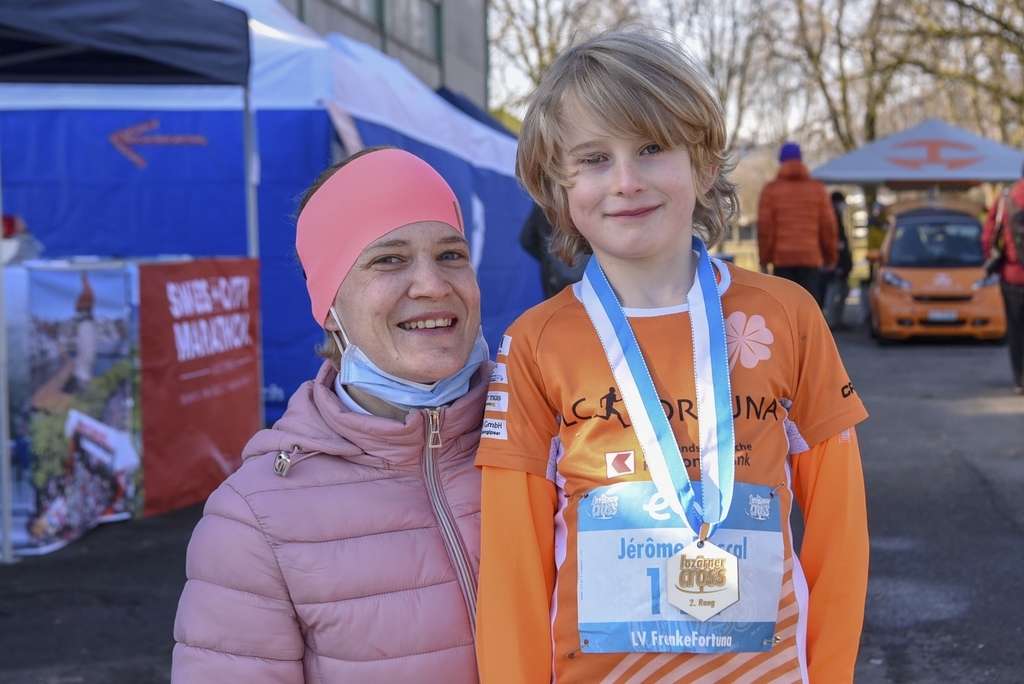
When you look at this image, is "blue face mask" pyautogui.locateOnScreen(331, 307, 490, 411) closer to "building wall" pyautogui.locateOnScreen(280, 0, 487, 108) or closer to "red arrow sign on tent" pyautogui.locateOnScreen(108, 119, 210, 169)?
"red arrow sign on tent" pyautogui.locateOnScreen(108, 119, 210, 169)

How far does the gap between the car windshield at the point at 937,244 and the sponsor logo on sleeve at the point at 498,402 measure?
562 inches

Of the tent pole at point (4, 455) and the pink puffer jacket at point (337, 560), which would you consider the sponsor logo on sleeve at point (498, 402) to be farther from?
the tent pole at point (4, 455)

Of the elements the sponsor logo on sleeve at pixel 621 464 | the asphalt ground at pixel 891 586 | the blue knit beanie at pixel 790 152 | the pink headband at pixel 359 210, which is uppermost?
the blue knit beanie at pixel 790 152

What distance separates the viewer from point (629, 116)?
6.13 feet

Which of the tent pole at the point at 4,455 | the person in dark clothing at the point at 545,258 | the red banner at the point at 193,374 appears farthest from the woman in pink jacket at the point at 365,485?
the person in dark clothing at the point at 545,258

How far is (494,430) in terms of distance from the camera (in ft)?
6.09

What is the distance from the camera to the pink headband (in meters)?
1.98

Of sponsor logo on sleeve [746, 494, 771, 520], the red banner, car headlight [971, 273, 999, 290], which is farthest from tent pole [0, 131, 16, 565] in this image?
car headlight [971, 273, 999, 290]

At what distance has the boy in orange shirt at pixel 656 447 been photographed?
1760 millimetres

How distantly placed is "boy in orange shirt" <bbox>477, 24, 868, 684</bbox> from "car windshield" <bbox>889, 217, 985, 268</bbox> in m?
14.1

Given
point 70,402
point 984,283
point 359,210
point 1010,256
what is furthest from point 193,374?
point 984,283

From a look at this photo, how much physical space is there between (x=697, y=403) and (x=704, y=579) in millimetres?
305

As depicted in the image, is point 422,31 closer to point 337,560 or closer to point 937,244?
point 937,244

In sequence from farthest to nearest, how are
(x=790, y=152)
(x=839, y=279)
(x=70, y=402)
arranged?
1. (x=839, y=279)
2. (x=790, y=152)
3. (x=70, y=402)
